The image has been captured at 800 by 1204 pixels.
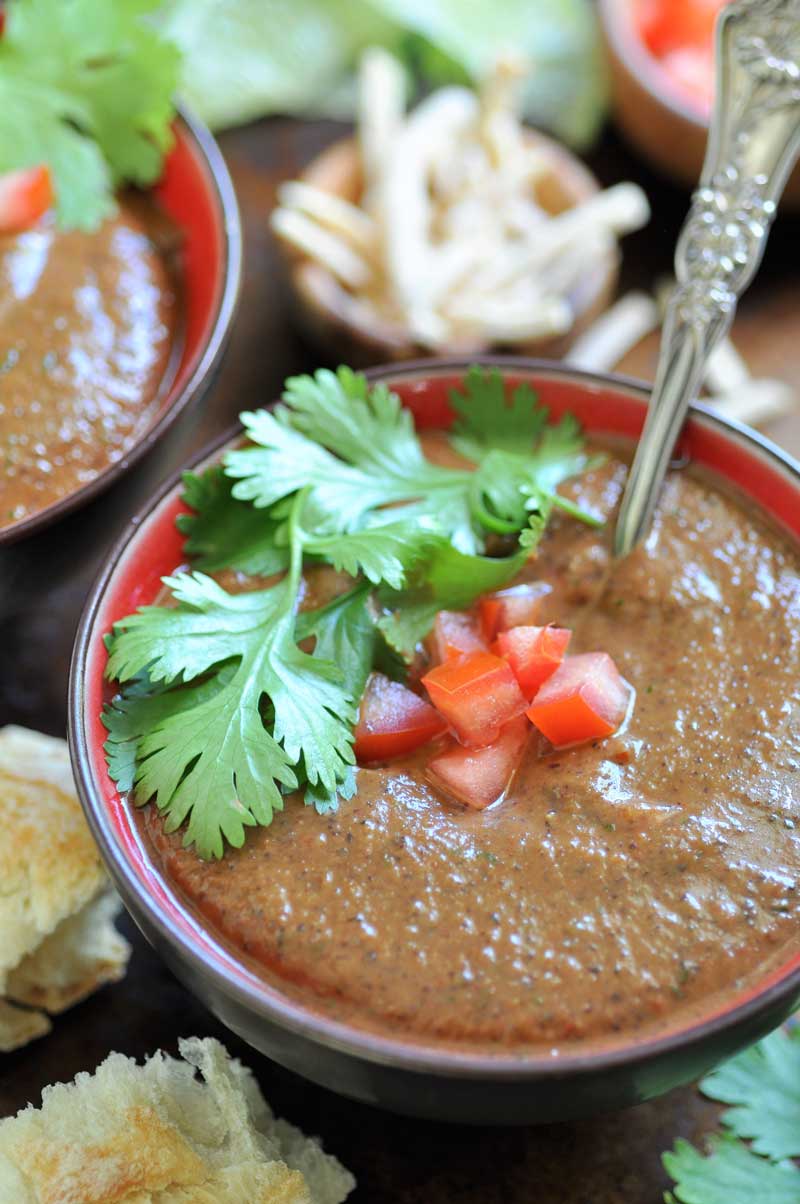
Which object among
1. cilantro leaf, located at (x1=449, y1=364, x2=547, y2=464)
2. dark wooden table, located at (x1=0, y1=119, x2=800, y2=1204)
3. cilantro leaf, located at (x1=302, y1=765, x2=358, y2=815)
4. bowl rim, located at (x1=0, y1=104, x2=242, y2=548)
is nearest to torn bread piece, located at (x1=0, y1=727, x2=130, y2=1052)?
dark wooden table, located at (x1=0, y1=119, x2=800, y2=1204)

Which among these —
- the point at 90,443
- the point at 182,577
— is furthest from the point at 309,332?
the point at 182,577

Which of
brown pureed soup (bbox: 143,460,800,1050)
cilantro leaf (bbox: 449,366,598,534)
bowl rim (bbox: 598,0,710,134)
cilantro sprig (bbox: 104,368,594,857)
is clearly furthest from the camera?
bowl rim (bbox: 598,0,710,134)

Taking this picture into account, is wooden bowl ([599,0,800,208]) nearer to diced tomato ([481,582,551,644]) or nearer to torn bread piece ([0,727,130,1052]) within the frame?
diced tomato ([481,582,551,644])

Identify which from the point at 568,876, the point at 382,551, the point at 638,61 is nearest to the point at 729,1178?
the point at 568,876

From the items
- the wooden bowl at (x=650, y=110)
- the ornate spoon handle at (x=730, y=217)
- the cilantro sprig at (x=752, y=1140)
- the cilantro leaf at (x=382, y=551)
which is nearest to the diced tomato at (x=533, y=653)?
the cilantro leaf at (x=382, y=551)

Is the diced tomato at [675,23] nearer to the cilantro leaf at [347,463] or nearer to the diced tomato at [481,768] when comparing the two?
the cilantro leaf at [347,463]
